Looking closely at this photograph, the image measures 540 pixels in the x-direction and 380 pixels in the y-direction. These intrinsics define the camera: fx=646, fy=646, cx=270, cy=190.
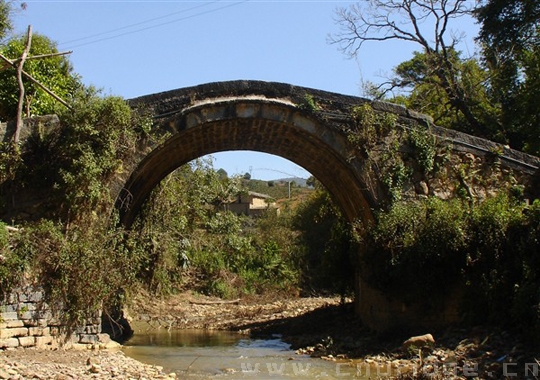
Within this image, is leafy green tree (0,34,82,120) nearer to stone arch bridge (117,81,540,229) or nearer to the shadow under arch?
the shadow under arch

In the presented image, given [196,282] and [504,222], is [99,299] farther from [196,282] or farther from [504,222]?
[196,282]

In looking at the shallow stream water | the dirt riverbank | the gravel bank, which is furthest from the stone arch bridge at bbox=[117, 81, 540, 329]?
the gravel bank

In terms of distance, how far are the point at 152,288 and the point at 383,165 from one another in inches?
311

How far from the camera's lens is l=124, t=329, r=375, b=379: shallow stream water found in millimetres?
10234

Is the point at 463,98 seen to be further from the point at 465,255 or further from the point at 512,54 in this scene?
the point at 465,255

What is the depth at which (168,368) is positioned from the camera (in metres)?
10.8

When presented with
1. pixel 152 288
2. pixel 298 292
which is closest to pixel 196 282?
pixel 298 292

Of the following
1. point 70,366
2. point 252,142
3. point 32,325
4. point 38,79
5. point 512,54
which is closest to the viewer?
point 70,366

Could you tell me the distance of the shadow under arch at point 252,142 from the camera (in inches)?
520

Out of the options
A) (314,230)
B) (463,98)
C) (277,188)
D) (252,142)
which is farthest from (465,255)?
(277,188)

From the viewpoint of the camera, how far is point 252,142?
49.8 ft

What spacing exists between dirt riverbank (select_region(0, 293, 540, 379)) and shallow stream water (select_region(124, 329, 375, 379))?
17.6 inches

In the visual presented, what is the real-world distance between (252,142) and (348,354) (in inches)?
219

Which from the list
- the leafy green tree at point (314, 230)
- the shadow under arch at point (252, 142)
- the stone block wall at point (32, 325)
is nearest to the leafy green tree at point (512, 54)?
the leafy green tree at point (314, 230)
